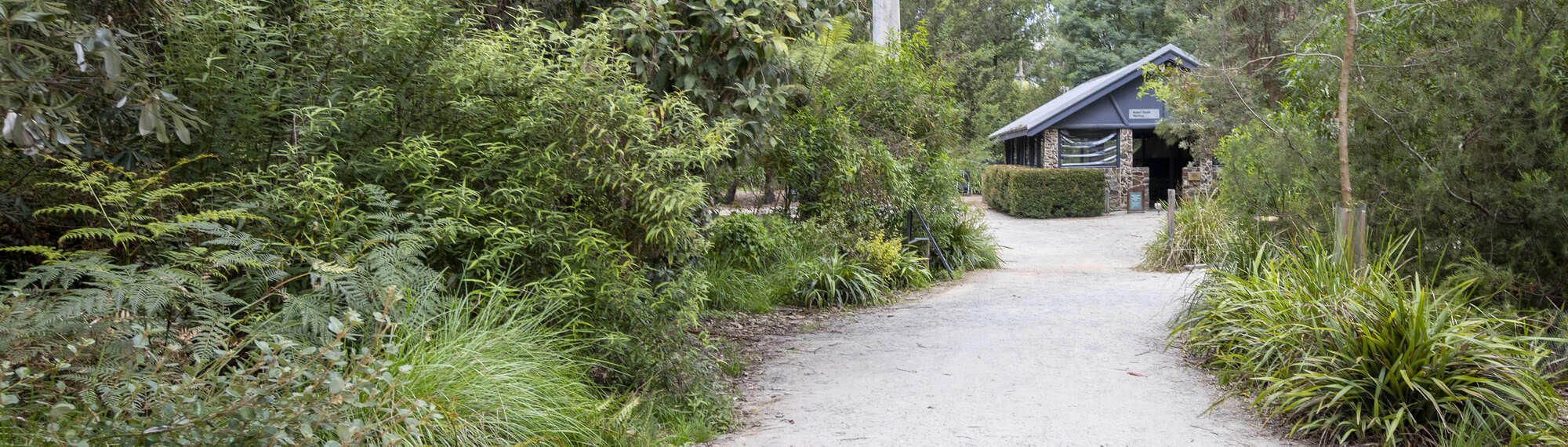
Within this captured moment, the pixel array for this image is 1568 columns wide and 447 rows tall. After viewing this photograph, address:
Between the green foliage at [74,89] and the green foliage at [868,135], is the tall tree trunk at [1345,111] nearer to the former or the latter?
the green foliage at [868,135]

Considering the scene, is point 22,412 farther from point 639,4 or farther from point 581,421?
point 639,4

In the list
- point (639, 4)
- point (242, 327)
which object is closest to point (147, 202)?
point (242, 327)

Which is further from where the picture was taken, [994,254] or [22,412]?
[994,254]

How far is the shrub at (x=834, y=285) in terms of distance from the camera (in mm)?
8883

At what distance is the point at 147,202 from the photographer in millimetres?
3520

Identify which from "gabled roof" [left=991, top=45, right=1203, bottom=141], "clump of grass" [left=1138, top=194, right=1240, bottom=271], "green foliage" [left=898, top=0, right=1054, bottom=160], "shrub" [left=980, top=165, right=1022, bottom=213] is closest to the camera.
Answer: "clump of grass" [left=1138, top=194, right=1240, bottom=271]

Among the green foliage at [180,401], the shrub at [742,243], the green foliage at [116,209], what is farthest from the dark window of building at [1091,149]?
the green foliage at [180,401]

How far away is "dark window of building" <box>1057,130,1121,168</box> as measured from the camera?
25.1m

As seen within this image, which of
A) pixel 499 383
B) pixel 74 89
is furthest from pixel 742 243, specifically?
pixel 74 89

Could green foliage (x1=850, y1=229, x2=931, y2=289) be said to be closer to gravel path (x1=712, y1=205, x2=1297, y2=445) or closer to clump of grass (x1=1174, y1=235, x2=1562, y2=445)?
gravel path (x1=712, y1=205, x2=1297, y2=445)

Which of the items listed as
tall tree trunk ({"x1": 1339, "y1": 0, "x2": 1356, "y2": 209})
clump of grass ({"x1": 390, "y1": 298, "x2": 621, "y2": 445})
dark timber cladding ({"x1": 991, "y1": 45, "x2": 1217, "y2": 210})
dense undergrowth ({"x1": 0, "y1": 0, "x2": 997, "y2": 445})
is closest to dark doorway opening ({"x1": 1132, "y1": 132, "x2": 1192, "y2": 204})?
dark timber cladding ({"x1": 991, "y1": 45, "x2": 1217, "y2": 210})

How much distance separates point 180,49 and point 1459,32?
6.33 meters

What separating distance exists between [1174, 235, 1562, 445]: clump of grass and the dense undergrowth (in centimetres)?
274

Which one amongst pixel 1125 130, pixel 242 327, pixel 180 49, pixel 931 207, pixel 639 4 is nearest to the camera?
pixel 242 327
